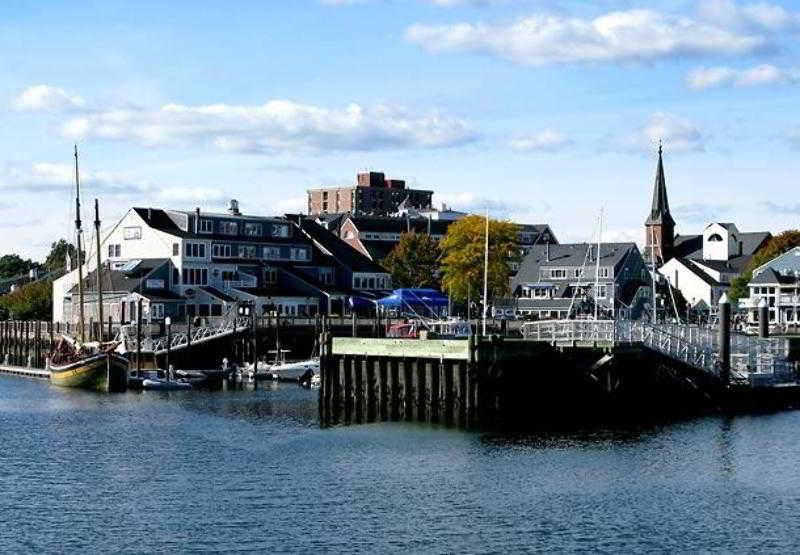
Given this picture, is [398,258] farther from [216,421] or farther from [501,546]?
[501,546]

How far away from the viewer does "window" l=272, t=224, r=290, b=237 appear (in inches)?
5650

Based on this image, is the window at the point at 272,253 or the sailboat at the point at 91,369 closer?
the sailboat at the point at 91,369

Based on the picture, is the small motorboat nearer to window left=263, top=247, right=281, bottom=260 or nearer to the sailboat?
the sailboat

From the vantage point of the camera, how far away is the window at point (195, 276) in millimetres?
130750

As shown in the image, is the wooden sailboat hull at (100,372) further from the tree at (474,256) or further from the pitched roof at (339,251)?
the pitched roof at (339,251)

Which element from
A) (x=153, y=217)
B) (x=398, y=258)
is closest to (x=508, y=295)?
(x=398, y=258)

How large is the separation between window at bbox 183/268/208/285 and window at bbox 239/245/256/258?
563cm

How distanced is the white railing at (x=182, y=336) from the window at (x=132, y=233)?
76.2ft

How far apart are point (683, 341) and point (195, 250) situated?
67.3m

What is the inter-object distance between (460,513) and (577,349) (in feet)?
87.4

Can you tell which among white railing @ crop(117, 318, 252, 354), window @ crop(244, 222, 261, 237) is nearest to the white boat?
white railing @ crop(117, 318, 252, 354)

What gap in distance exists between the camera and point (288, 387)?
9525cm

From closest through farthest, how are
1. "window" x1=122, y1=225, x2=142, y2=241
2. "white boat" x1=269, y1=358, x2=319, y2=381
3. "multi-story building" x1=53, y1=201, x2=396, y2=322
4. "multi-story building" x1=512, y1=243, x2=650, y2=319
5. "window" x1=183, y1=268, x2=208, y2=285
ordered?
"white boat" x1=269, y1=358, x2=319, y2=381
"multi-story building" x1=53, y1=201, x2=396, y2=322
"window" x1=183, y1=268, x2=208, y2=285
"window" x1=122, y1=225, x2=142, y2=241
"multi-story building" x1=512, y1=243, x2=650, y2=319

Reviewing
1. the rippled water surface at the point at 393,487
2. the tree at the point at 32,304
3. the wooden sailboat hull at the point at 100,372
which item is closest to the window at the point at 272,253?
the tree at the point at 32,304
